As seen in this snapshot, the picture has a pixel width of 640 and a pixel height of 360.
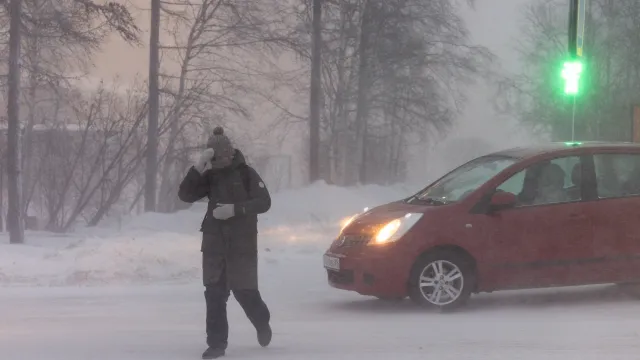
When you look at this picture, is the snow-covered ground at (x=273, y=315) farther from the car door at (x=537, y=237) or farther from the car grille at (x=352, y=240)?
the car grille at (x=352, y=240)

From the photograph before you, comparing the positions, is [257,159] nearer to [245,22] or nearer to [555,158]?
[245,22]

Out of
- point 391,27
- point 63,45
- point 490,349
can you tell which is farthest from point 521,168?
point 391,27

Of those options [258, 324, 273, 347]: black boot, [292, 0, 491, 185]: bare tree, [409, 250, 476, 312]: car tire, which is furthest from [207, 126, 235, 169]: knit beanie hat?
[292, 0, 491, 185]: bare tree

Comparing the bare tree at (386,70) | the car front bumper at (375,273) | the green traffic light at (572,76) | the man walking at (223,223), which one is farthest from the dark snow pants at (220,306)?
the bare tree at (386,70)

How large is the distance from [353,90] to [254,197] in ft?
76.1

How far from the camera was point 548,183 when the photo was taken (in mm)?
7992

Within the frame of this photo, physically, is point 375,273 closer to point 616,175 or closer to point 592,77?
point 616,175

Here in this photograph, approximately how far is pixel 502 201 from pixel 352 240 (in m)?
1.48

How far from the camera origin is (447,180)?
8672 millimetres

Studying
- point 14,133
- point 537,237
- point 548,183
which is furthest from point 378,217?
point 14,133

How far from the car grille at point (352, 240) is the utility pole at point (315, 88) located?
1578cm

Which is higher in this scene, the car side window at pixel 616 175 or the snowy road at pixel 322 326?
the car side window at pixel 616 175

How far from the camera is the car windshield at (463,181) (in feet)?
26.3

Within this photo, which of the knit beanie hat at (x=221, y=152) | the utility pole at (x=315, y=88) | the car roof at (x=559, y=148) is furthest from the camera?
the utility pole at (x=315, y=88)
